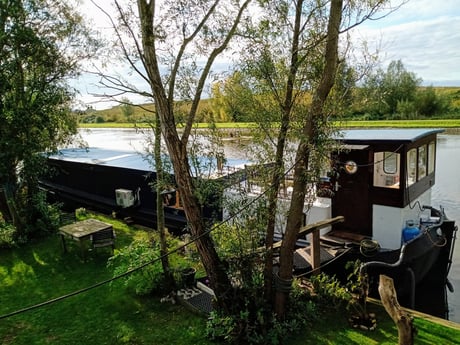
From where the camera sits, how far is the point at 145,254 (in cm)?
496

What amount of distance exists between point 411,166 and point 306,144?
3.34 metres

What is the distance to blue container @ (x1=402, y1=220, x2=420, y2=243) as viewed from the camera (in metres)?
5.76

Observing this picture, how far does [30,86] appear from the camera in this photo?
7.16 metres

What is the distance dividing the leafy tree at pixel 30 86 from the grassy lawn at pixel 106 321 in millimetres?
2220

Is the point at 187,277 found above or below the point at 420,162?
below

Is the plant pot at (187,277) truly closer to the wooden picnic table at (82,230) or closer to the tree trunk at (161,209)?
the tree trunk at (161,209)

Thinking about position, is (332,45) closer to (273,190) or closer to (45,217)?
(273,190)

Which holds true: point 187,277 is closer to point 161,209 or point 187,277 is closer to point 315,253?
point 161,209

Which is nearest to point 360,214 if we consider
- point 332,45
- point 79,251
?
point 332,45

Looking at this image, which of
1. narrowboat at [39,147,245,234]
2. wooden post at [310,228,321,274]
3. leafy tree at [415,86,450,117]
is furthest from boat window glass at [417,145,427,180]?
leafy tree at [415,86,450,117]

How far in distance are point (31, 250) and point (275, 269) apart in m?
5.31

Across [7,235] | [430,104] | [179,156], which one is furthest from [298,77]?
[430,104]

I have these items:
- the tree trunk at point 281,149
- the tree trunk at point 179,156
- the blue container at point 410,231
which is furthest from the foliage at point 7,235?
the blue container at point 410,231

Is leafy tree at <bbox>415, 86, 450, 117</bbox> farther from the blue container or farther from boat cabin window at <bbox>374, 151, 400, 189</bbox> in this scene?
the blue container
